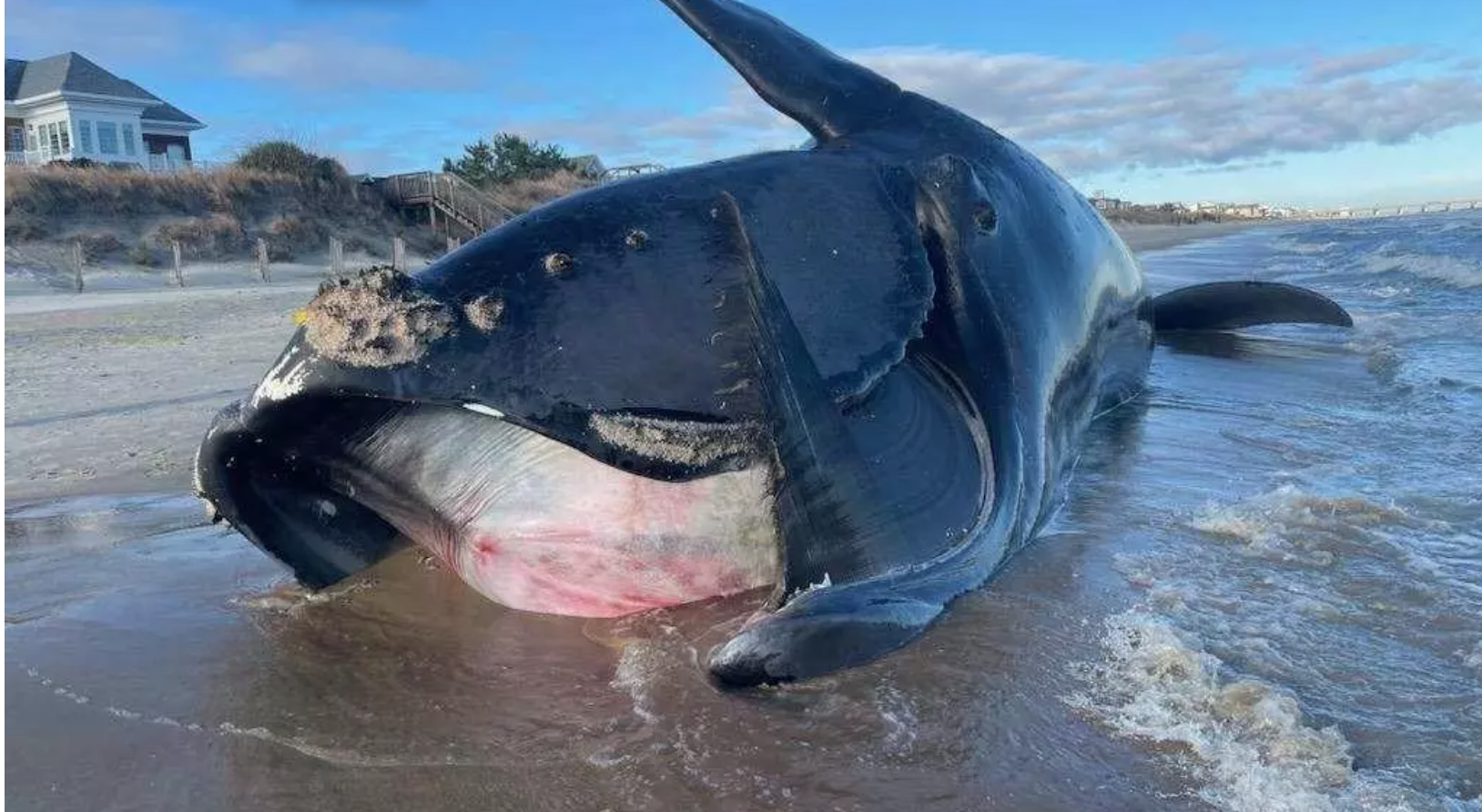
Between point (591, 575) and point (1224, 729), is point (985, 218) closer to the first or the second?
point (591, 575)

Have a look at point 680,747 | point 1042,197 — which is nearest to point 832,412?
point 680,747

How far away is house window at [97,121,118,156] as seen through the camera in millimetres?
50031

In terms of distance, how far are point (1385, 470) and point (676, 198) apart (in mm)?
3856

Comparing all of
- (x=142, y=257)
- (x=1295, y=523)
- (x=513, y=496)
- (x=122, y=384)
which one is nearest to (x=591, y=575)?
(x=513, y=496)

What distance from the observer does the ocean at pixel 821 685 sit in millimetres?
2484

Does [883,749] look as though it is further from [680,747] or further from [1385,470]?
[1385,470]

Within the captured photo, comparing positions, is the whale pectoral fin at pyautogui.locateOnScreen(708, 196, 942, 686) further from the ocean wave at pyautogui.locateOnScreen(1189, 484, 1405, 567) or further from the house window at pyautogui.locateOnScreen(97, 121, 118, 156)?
the house window at pyautogui.locateOnScreen(97, 121, 118, 156)

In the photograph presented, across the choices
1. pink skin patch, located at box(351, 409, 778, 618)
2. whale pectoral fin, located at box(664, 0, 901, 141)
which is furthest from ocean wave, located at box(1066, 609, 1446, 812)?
whale pectoral fin, located at box(664, 0, 901, 141)

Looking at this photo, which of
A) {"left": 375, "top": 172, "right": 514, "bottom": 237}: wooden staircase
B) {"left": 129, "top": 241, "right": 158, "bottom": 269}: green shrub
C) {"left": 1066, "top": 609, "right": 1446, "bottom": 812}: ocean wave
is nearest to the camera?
{"left": 1066, "top": 609, "right": 1446, "bottom": 812}: ocean wave

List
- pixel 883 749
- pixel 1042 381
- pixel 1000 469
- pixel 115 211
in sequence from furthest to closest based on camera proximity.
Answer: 1. pixel 115 211
2. pixel 1042 381
3. pixel 1000 469
4. pixel 883 749

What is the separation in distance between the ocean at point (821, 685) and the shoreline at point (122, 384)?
4.01 ft

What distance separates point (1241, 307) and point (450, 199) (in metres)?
30.3

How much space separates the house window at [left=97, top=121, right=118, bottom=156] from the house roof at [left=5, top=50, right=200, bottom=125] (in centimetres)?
143

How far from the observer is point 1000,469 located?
11.2 feet
